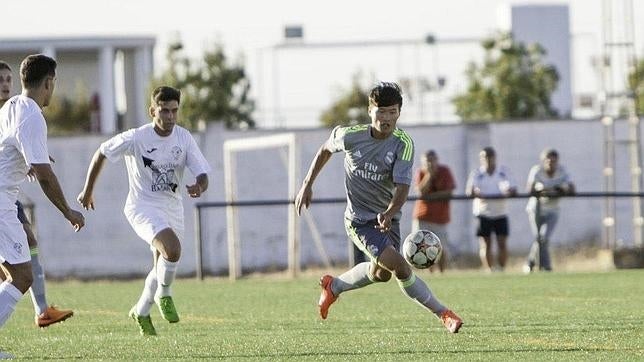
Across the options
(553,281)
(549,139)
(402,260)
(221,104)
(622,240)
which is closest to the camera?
(402,260)

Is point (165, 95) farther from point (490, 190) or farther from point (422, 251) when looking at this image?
point (490, 190)

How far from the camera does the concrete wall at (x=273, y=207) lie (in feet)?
101

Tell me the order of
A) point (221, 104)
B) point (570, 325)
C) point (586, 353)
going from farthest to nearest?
point (221, 104) < point (570, 325) < point (586, 353)

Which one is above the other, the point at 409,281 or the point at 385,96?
the point at 385,96

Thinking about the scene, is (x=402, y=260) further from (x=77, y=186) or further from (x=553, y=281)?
(x=77, y=186)

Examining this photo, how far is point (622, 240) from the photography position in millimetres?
29688

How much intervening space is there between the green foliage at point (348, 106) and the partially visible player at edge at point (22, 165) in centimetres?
5129

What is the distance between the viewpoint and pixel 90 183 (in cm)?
1168

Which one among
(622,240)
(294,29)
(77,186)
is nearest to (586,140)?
(622,240)

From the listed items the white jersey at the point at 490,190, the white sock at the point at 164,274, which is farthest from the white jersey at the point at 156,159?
the white jersey at the point at 490,190

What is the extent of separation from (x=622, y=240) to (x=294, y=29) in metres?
29.1

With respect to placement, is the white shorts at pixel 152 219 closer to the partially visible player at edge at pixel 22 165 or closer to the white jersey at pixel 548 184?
the partially visible player at edge at pixel 22 165

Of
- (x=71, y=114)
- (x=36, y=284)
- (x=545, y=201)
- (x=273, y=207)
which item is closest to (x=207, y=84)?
(x=71, y=114)

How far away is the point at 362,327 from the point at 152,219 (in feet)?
5.97
